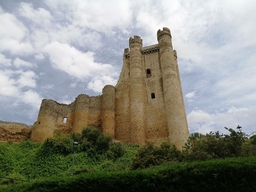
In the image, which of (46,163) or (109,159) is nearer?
(46,163)

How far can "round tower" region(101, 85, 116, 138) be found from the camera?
31.5m

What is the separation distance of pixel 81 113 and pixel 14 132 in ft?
27.7

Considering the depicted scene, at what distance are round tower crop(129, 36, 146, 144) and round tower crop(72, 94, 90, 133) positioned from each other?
6134 millimetres

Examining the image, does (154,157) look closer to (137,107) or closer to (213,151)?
(213,151)

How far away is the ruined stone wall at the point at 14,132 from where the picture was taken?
29156 millimetres

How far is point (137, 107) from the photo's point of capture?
106 ft

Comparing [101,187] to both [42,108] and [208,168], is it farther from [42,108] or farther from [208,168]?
[42,108]

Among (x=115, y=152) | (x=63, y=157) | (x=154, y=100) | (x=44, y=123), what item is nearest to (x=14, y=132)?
(x=44, y=123)

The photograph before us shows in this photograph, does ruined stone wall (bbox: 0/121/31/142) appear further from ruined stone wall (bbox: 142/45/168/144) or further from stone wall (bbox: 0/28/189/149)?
ruined stone wall (bbox: 142/45/168/144)

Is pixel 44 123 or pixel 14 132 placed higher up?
pixel 44 123

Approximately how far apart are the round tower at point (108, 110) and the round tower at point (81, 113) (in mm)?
2232

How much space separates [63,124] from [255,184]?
1054 inches

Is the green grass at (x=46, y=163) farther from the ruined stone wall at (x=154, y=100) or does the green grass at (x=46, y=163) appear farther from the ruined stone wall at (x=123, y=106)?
the ruined stone wall at (x=123, y=106)

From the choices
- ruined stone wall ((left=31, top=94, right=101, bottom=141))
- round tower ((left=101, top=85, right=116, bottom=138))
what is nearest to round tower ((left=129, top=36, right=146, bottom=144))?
round tower ((left=101, top=85, right=116, bottom=138))
